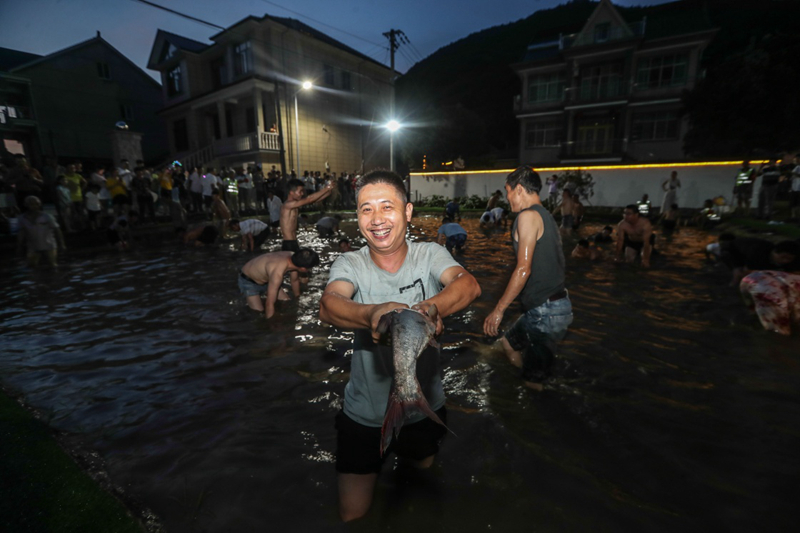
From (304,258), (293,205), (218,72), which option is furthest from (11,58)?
(304,258)

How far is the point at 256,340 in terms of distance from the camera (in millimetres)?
5918

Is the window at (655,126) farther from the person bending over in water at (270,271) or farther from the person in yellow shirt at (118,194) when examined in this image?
the person in yellow shirt at (118,194)

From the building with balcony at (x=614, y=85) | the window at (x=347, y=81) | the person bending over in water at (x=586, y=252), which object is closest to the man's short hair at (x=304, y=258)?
the person bending over in water at (x=586, y=252)

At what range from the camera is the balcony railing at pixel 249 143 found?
26.9 metres

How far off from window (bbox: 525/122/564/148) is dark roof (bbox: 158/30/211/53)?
29279mm

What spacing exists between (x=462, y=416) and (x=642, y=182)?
25.8m

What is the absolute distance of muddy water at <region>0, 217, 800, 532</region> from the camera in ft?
9.22

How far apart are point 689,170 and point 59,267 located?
29.7 meters

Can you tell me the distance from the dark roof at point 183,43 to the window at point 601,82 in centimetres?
3219

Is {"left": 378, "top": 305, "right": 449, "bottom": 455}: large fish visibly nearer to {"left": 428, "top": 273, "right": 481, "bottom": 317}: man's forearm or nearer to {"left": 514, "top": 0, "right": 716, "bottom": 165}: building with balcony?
{"left": 428, "top": 273, "right": 481, "bottom": 317}: man's forearm

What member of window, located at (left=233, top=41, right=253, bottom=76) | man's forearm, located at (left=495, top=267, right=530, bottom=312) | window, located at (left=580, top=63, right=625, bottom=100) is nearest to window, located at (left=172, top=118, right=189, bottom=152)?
window, located at (left=233, top=41, right=253, bottom=76)

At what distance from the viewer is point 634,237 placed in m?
10.5

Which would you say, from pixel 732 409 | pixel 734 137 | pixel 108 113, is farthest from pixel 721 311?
pixel 108 113

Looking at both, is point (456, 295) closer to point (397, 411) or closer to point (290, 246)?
point (397, 411)
